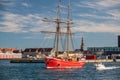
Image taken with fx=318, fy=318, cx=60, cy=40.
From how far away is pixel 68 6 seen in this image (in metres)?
110

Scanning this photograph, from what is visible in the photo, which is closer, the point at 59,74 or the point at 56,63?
the point at 59,74

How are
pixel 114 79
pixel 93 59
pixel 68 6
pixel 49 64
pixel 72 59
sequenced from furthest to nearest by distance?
1. pixel 93 59
2. pixel 68 6
3. pixel 72 59
4. pixel 49 64
5. pixel 114 79

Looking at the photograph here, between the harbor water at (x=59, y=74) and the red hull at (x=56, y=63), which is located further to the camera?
the red hull at (x=56, y=63)

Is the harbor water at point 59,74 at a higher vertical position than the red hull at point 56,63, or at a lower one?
lower

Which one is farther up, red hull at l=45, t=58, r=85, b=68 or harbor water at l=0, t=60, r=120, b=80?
red hull at l=45, t=58, r=85, b=68

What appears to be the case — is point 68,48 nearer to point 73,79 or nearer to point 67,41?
point 67,41

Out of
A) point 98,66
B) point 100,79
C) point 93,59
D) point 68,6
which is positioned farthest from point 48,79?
point 93,59

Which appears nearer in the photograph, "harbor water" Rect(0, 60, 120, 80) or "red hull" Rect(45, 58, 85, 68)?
"harbor water" Rect(0, 60, 120, 80)

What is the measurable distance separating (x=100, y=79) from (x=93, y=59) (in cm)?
13138

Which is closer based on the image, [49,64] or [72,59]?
[49,64]

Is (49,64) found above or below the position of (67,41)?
below

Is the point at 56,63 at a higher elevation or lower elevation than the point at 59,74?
higher

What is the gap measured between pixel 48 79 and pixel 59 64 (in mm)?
35834

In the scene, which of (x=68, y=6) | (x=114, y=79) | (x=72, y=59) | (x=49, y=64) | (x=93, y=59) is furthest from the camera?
(x=93, y=59)
